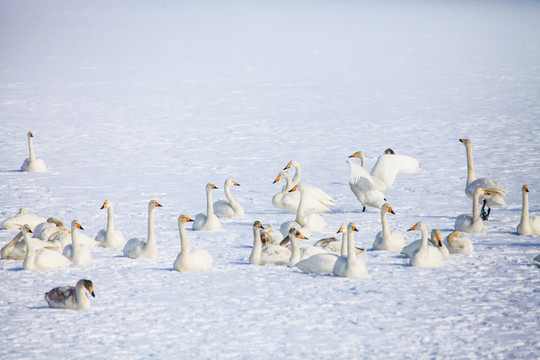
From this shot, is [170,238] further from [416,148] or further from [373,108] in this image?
[373,108]

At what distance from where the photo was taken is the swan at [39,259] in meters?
7.70

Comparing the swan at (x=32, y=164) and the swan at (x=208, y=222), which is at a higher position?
the swan at (x=32, y=164)

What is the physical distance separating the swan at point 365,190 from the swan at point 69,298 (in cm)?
430

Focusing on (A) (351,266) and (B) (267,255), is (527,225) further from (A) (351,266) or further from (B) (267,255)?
(B) (267,255)

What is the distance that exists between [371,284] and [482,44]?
1170 inches

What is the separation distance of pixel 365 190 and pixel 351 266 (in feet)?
9.62

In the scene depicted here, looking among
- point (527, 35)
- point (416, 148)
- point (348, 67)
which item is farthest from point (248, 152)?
point (527, 35)

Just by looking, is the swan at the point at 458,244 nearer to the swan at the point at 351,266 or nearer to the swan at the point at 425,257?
the swan at the point at 425,257

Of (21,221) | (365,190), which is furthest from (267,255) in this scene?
(21,221)

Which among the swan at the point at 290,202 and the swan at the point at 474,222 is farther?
the swan at the point at 290,202

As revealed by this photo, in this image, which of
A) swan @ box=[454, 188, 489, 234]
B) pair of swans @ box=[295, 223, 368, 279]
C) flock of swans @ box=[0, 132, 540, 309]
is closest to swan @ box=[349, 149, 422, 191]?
flock of swans @ box=[0, 132, 540, 309]

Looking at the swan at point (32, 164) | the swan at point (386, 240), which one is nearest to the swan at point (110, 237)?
the swan at point (386, 240)

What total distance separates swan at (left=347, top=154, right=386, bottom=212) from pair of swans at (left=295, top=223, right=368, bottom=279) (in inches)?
97.8

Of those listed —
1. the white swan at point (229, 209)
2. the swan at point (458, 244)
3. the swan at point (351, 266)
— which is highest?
the white swan at point (229, 209)
